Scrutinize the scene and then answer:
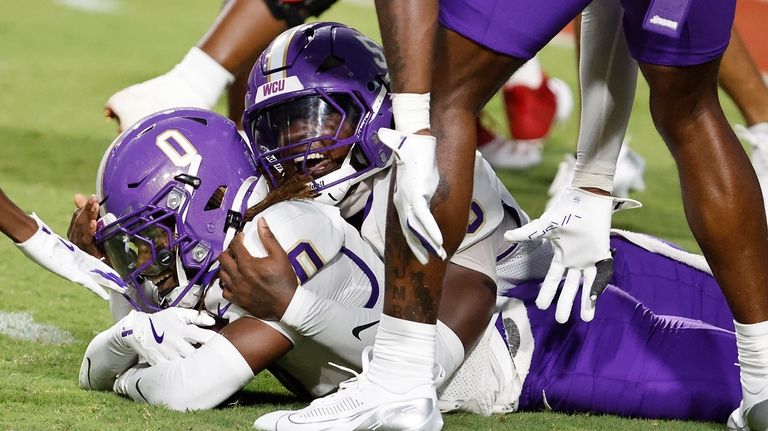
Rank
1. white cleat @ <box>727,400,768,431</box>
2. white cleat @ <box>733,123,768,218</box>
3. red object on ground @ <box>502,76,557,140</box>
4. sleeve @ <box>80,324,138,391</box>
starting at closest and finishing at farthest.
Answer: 1. white cleat @ <box>727,400,768,431</box>
2. sleeve @ <box>80,324,138,391</box>
3. white cleat @ <box>733,123,768,218</box>
4. red object on ground @ <box>502,76,557,140</box>

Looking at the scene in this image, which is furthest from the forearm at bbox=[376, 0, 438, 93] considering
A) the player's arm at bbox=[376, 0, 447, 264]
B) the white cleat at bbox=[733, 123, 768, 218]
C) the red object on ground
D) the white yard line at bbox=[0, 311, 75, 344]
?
the red object on ground

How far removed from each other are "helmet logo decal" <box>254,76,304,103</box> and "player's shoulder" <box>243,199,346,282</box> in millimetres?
285

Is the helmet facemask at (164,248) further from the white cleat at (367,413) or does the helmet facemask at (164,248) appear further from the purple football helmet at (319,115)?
the white cleat at (367,413)

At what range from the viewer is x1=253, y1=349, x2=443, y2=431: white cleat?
230 cm

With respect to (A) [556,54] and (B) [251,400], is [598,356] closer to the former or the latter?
(B) [251,400]

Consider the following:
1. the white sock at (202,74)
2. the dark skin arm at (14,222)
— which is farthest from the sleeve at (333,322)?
the white sock at (202,74)

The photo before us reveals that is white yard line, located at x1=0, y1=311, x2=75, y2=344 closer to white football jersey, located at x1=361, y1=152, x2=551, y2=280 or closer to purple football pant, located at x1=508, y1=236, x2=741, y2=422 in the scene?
white football jersey, located at x1=361, y1=152, x2=551, y2=280

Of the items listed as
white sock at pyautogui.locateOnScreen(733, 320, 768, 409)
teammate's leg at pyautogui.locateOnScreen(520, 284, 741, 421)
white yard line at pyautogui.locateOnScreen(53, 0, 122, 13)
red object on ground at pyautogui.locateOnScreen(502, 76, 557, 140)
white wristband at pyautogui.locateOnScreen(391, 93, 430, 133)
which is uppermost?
white wristband at pyautogui.locateOnScreen(391, 93, 430, 133)

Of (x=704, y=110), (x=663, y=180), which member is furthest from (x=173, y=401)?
(x=663, y=180)

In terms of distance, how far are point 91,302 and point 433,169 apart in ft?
A: 5.54

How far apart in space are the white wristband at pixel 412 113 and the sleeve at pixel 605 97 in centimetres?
69

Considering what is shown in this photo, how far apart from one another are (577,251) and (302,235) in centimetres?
59

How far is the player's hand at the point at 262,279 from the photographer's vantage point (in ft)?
8.08

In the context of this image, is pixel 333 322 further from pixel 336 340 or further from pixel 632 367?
pixel 632 367
